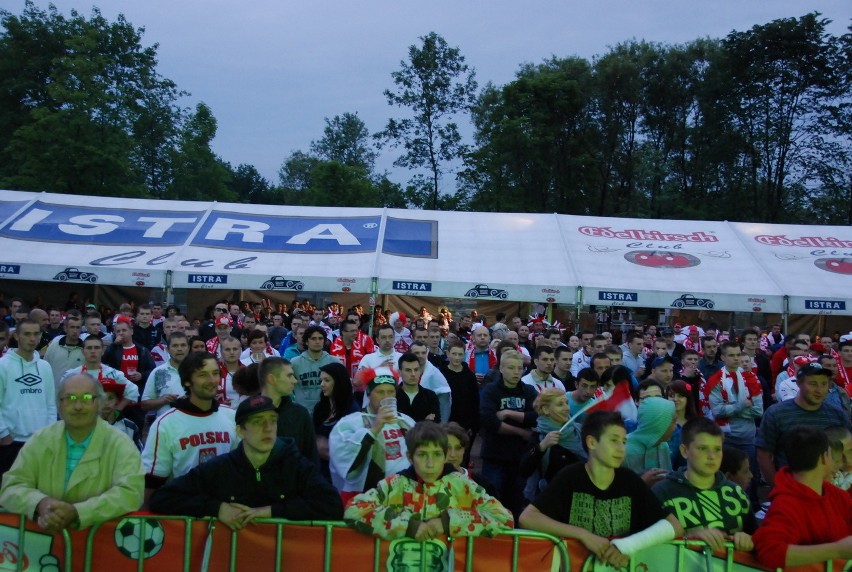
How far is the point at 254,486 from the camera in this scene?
12.0 feet

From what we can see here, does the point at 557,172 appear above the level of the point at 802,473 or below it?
above

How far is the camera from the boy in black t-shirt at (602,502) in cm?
355

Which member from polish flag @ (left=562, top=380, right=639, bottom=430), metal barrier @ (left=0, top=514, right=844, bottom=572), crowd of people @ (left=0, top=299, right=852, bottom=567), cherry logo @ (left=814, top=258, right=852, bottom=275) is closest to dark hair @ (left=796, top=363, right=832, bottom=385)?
crowd of people @ (left=0, top=299, right=852, bottom=567)

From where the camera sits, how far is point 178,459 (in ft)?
13.6

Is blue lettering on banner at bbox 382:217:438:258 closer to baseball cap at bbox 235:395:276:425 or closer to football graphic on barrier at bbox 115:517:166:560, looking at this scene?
baseball cap at bbox 235:395:276:425

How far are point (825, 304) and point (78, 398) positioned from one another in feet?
52.2

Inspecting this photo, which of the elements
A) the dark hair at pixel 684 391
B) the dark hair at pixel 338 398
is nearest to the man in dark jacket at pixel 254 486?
the dark hair at pixel 338 398

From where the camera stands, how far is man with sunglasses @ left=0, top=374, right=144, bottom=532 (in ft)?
11.1

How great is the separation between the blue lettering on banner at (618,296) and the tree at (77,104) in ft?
75.9

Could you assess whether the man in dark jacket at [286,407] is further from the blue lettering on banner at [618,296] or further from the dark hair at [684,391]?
the blue lettering on banner at [618,296]

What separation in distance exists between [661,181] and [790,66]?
27.2ft

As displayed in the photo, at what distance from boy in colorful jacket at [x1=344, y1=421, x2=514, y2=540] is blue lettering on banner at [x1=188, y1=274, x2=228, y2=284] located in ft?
39.3

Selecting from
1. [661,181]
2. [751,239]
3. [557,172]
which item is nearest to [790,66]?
[661,181]

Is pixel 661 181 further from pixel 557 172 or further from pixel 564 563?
pixel 564 563
